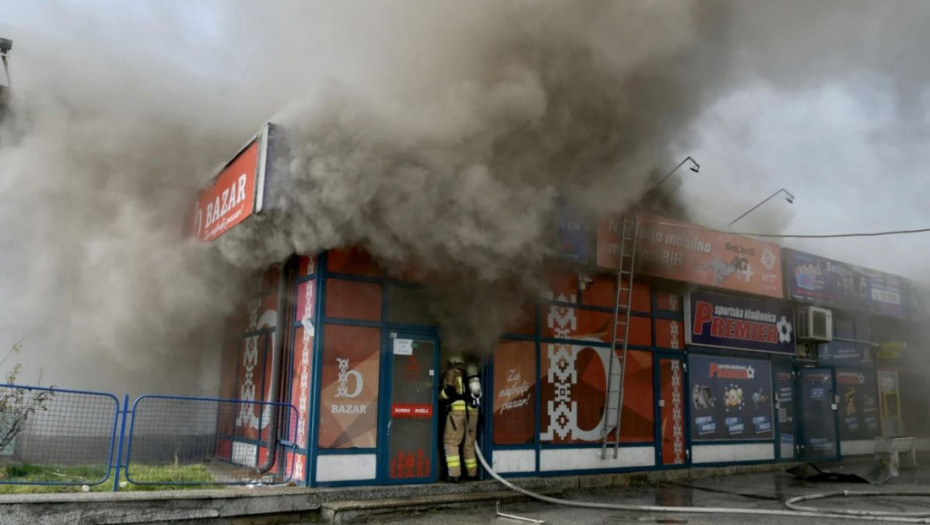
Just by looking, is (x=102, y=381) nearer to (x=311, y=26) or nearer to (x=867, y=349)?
(x=311, y=26)

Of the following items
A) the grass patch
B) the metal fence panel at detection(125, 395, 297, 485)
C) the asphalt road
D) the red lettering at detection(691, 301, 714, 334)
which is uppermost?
the red lettering at detection(691, 301, 714, 334)

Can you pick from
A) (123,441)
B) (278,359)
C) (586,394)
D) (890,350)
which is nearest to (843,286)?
(890,350)

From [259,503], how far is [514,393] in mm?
3357

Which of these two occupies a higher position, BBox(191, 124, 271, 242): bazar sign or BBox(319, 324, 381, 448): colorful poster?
BBox(191, 124, 271, 242): bazar sign

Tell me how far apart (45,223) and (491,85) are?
20.2 feet

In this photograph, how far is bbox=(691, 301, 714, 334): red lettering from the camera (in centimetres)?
1079

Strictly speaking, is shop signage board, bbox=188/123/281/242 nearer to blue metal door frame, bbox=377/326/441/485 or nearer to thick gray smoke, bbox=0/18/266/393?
thick gray smoke, bbox=0/18/266/393

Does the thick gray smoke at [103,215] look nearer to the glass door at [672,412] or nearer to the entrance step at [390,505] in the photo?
the entrance step at [390,505]

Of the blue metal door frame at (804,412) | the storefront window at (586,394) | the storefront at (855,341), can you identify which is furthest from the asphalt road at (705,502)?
the storefront at (855,341)

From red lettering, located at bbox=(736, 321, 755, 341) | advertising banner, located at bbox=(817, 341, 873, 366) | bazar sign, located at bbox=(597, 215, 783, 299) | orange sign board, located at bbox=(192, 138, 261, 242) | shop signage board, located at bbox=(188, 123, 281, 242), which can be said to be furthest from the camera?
advertising banner, located at bbox=(817, 341, 873, 366)

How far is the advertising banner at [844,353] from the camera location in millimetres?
13094

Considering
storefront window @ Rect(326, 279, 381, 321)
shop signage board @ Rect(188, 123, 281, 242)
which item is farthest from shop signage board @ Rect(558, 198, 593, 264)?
shop signage board @ Rect(188, 123, 281, 242)

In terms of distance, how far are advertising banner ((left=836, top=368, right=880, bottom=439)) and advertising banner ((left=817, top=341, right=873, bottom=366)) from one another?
0.18 m

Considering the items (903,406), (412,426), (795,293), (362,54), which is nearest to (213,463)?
(412,426)
